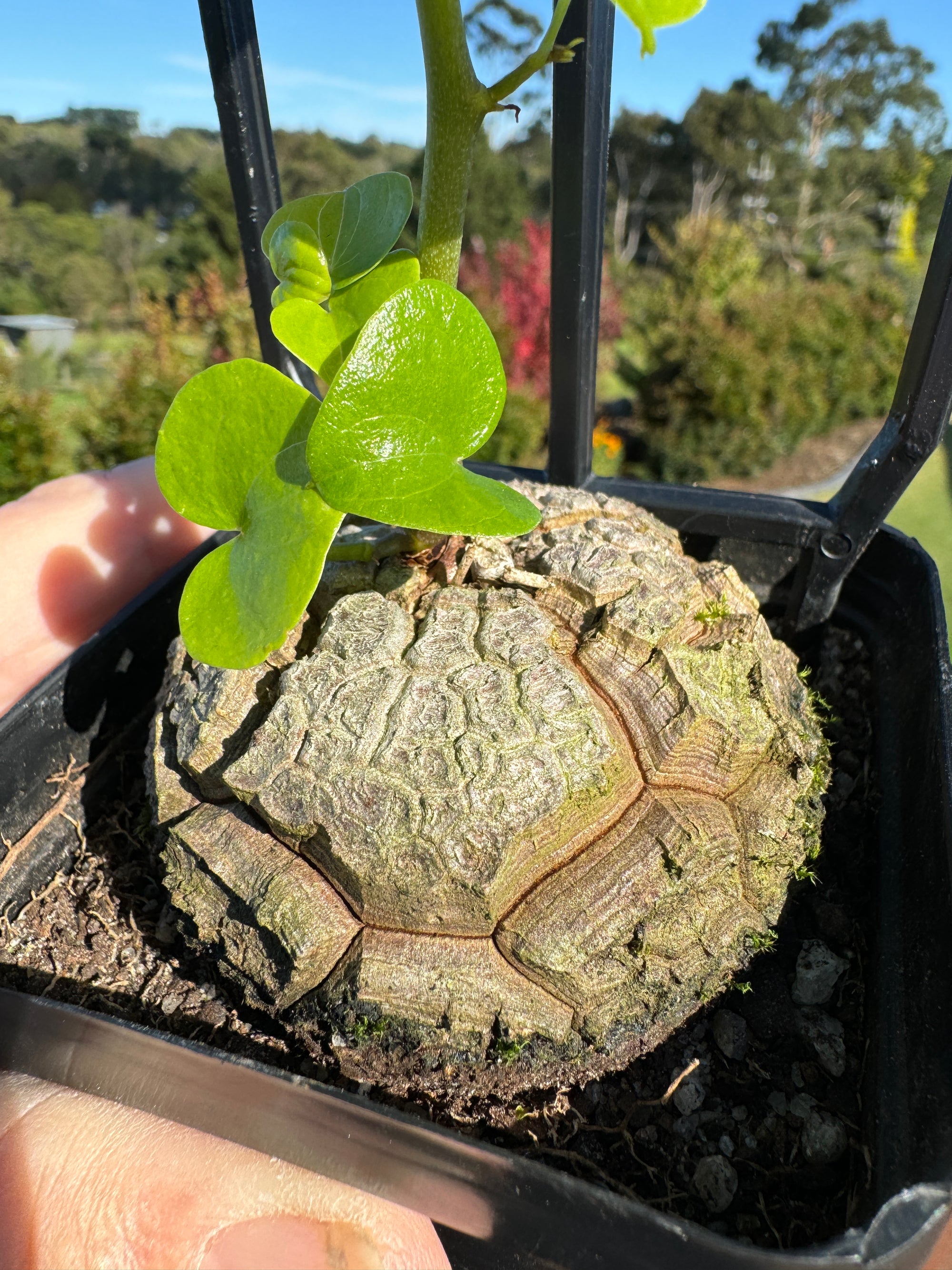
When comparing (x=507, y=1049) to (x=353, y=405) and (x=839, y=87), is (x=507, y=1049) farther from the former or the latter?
(x=839, y=87)

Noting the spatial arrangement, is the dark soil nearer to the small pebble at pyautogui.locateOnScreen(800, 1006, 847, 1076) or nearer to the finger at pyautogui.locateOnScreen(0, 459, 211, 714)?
the small pebble at pyautogui.locateOnScreen(800, 1006, 847, 1076)

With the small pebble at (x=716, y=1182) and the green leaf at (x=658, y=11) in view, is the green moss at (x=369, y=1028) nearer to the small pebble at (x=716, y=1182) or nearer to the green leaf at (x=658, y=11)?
the small pebble at (x=716, y=1182)

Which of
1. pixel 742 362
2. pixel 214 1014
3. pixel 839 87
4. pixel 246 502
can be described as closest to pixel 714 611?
pixel 246 502

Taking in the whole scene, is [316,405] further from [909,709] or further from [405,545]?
[909,709]

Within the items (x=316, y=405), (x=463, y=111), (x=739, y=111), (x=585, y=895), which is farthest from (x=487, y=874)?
(x=739, y=111)

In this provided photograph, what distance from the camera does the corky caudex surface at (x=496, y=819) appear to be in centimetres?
46

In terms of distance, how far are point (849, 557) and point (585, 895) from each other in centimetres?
44

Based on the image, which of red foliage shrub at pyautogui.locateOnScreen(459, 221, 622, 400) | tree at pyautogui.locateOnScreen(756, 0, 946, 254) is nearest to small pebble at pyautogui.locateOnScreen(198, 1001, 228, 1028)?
red foliage shrub at pyautogui.locateOnScreen(459, 221, 622, 400)

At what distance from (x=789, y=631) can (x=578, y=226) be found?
435 millimetres

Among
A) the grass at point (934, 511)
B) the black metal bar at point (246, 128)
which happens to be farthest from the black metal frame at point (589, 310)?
the grass at point (934, 511)

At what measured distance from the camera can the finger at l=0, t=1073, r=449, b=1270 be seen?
0.42 m

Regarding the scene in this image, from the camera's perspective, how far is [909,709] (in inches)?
24.6

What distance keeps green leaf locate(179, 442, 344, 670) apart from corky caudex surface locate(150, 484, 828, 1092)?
0.22 ft

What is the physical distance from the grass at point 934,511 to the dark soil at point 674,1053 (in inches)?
97.6
